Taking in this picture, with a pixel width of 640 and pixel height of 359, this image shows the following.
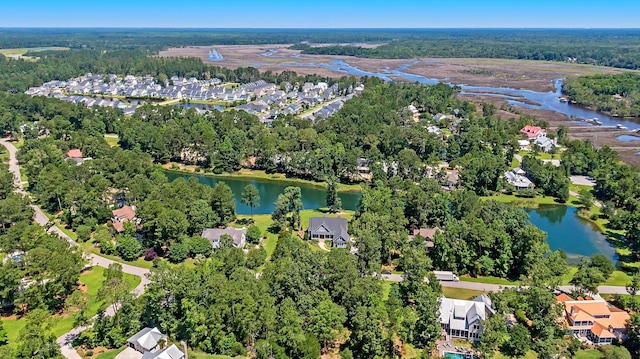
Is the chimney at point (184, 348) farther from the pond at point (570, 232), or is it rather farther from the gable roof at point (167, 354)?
the pond at point (570, 232)

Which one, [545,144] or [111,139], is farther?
[111,139]

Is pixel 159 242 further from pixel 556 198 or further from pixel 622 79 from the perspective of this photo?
pixel 622 79

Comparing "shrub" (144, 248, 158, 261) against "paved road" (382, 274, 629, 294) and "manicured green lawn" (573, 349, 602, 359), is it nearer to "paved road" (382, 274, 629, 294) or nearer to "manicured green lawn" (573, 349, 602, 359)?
"paved road" (382, 274, 629, 294)

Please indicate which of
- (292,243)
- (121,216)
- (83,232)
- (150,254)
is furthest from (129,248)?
(292,243)

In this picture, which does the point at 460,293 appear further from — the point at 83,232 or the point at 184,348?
the point at 83,232

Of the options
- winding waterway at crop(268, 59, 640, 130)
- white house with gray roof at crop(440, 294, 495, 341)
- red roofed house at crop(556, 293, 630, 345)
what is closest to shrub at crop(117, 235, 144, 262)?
white house with gray roof at crop(440, 294, 495, 341)

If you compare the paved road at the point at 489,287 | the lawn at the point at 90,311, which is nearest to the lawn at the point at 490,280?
the paved road at the point at 489,287
